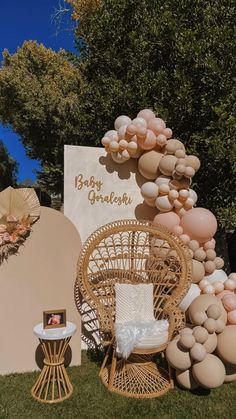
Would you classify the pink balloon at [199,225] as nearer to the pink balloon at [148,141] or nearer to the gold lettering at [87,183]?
the pink balloon at [148,141]

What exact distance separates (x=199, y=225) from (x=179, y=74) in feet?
7.58

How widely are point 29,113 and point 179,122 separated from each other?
7548mm

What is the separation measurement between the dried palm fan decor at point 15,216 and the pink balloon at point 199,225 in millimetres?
1557

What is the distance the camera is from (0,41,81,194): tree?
10.5 meters

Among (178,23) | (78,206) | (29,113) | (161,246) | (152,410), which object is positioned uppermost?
(29,113)

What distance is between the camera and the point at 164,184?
3.45 meters

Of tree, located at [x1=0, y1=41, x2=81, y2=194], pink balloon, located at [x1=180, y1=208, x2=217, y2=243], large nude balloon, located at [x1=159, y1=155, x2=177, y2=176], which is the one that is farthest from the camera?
tree, located at [x1=0, y1=41, x2=81, y2=194]

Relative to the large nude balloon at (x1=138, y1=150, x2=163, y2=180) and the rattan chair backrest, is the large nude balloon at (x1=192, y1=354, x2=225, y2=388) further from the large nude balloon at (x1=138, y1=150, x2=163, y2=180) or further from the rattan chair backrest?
the large nude balloon at (x1=138, y1=150, x2=163, y2=180)

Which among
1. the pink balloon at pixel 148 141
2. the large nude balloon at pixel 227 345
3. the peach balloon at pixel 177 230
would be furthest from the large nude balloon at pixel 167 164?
the large nude balloon at pixel 227 345

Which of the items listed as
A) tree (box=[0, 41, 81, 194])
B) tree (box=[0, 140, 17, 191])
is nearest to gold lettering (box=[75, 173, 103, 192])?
tree (box=[0, 41, 81, 194])

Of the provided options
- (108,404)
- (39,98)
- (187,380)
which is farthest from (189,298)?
(39,98)

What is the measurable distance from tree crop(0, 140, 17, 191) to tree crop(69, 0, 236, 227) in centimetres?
1027

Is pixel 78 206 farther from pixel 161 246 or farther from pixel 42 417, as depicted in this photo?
pixel 42 417

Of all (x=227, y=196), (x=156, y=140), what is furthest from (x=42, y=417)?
(x=227, y=196)
